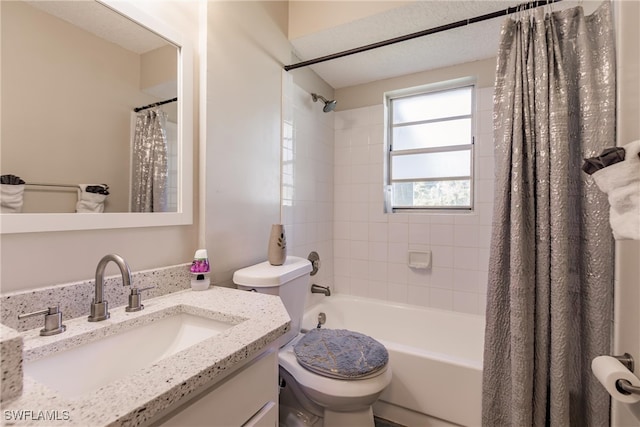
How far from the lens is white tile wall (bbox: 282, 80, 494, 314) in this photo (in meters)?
1.97

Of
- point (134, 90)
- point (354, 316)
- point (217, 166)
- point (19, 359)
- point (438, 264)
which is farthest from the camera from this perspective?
point (354, 316)

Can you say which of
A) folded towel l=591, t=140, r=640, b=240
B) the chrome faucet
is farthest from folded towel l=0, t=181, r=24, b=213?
folded towel l=591, t=140, r=640, b=240

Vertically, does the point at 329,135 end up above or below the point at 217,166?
above

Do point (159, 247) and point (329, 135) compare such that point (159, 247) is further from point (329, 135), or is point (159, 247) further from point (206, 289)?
point (329, 135)

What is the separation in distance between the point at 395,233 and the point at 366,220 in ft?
0.86

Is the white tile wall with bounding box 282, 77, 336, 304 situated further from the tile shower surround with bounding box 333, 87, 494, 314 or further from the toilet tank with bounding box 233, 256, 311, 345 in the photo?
the toilet tank with bounding box 233, 256, 311, 345

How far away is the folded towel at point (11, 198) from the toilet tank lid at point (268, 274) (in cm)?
72

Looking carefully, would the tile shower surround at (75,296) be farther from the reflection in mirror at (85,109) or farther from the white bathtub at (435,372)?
the white bathtub at (435,372)

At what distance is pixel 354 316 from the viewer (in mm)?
2291

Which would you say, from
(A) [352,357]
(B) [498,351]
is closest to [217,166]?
(A) [352,357]

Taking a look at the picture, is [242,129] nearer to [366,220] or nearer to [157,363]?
[157,363]

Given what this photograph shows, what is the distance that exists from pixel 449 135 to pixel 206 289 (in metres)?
2.05

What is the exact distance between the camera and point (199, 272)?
109cm

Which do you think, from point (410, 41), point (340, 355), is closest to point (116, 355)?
point (340, 355)
